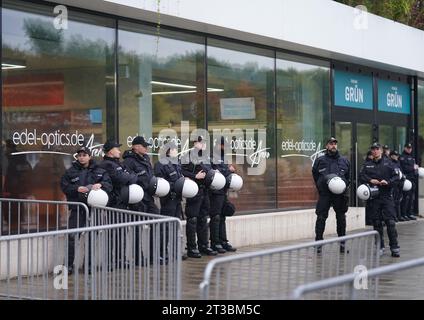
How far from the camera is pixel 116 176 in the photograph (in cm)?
1138

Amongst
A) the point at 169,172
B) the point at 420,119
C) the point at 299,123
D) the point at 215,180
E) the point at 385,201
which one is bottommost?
the point at 385,201

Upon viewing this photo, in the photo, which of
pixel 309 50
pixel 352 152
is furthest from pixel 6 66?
pixel 352 152

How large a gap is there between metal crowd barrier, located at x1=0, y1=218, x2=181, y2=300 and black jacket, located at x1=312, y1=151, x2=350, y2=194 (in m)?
5.98

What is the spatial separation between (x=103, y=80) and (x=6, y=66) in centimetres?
207

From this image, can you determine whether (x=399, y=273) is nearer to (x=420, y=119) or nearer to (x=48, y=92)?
(x=48, y=92)

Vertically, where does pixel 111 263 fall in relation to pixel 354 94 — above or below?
below

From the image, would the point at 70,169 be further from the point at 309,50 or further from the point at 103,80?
the point at 309,50

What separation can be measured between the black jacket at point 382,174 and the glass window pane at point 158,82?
3385mm

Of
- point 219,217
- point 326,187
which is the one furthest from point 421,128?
point 219,217

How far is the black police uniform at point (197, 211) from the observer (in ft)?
41.9

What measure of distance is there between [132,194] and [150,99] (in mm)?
3140

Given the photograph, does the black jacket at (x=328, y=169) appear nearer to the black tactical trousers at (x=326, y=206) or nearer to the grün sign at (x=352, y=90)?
the black tactical trousers at (x=326, y=206)

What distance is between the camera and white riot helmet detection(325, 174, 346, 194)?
1298cm

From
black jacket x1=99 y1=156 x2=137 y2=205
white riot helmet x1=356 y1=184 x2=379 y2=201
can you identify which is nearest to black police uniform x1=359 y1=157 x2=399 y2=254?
white riot helmet x1=356 y1=184 x2=379 y2=201
